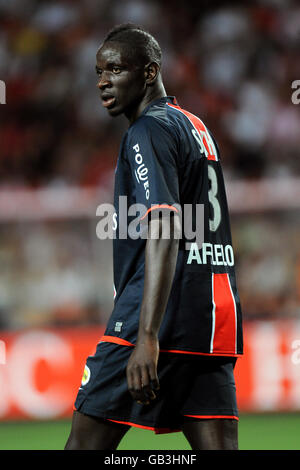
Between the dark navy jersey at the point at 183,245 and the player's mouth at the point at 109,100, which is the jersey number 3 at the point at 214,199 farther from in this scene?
the player's mouth at the point at 109,100

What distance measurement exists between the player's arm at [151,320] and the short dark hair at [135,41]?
777mm

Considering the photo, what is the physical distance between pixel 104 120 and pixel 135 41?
25.9 ft

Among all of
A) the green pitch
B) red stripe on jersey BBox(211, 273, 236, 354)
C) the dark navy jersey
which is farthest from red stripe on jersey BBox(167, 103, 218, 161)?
the green pitch

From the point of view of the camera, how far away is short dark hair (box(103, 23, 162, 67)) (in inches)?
116

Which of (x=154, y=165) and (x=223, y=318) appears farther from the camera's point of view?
(x=223, y=318)

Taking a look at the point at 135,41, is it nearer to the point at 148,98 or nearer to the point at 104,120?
the point at 148,98

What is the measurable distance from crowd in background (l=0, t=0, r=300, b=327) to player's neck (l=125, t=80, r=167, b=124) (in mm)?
5270

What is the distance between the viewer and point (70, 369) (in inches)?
296

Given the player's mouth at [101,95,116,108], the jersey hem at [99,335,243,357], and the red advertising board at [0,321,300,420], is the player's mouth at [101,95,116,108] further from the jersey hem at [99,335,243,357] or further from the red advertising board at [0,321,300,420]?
the red advertising board at [0,321,300,420]

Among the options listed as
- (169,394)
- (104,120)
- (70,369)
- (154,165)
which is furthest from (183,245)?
(104,120)

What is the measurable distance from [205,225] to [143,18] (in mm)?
9448

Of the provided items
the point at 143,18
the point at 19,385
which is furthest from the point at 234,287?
the point at 143,18

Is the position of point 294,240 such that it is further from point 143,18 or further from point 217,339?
point 217,339

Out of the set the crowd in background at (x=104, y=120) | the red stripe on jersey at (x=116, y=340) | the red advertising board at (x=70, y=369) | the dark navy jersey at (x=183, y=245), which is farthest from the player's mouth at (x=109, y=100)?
the crowd in background at (x=104, y=120)
